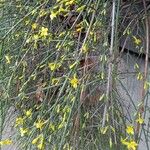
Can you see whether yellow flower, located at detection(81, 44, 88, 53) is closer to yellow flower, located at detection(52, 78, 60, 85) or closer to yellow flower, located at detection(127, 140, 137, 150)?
yellow flower, located at detection(52, 78, 60, 85)

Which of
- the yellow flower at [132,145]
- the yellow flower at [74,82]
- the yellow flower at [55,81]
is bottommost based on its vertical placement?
the yellow flower at [132,145]

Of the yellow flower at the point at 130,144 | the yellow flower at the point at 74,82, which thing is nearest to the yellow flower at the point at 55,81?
the yellow flower at the point at 74,82

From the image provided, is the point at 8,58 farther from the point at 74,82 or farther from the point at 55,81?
the point at 74,82

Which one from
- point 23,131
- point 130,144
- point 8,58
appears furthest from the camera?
point 8,58

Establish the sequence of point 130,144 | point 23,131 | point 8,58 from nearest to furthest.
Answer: point 130,144 < point 23,131 < point 8,58

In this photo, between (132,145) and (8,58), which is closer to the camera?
(132,145)

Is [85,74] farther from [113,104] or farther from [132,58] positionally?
[132,58]

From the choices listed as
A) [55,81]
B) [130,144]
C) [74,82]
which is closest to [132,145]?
[130,144]

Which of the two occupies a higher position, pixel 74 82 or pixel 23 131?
pixel 74 82

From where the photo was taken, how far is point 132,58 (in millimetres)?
1315

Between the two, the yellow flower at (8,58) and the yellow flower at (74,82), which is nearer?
the yellow flower at (74,82)

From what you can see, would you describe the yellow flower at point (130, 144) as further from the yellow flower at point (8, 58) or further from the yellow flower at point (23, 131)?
the yellow flower at point (8, 58)

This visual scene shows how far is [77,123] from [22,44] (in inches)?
13.3

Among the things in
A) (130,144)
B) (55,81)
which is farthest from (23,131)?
(130,144)
